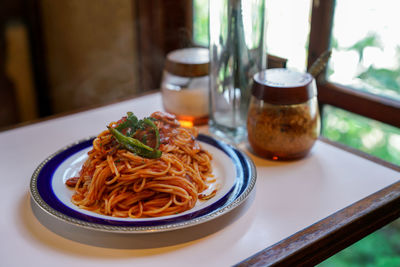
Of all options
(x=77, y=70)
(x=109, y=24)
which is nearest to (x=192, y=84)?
(x=109, y=24)

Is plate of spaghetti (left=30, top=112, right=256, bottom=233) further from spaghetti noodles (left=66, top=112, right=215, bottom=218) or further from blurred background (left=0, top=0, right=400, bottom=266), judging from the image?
blurred background (left=0, top=0, right=400, bottom=266)

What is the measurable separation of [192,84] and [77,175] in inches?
19.7

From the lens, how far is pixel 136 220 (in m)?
0.86

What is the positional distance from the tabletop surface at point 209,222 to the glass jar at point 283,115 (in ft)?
0.17

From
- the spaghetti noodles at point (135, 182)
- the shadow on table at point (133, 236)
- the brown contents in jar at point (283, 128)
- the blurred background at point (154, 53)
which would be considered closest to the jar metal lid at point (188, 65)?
the blurred background at point (154, 53)

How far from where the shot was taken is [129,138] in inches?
38.6

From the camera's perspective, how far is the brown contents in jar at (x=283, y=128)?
1131 millimetres

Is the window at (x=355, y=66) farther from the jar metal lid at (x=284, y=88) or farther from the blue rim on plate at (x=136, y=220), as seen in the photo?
the blue rim on plate at (x=136, y=220)

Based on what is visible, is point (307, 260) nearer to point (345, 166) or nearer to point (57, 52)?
point (345, 166)

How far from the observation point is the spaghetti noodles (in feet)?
3.08

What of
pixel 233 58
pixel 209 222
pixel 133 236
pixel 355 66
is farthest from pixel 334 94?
pixel 133 236

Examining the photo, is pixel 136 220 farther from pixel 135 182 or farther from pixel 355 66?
pixel 355 66

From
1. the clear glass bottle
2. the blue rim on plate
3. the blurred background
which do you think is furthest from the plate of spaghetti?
the blurred background

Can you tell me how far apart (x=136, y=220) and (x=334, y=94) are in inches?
40.8
